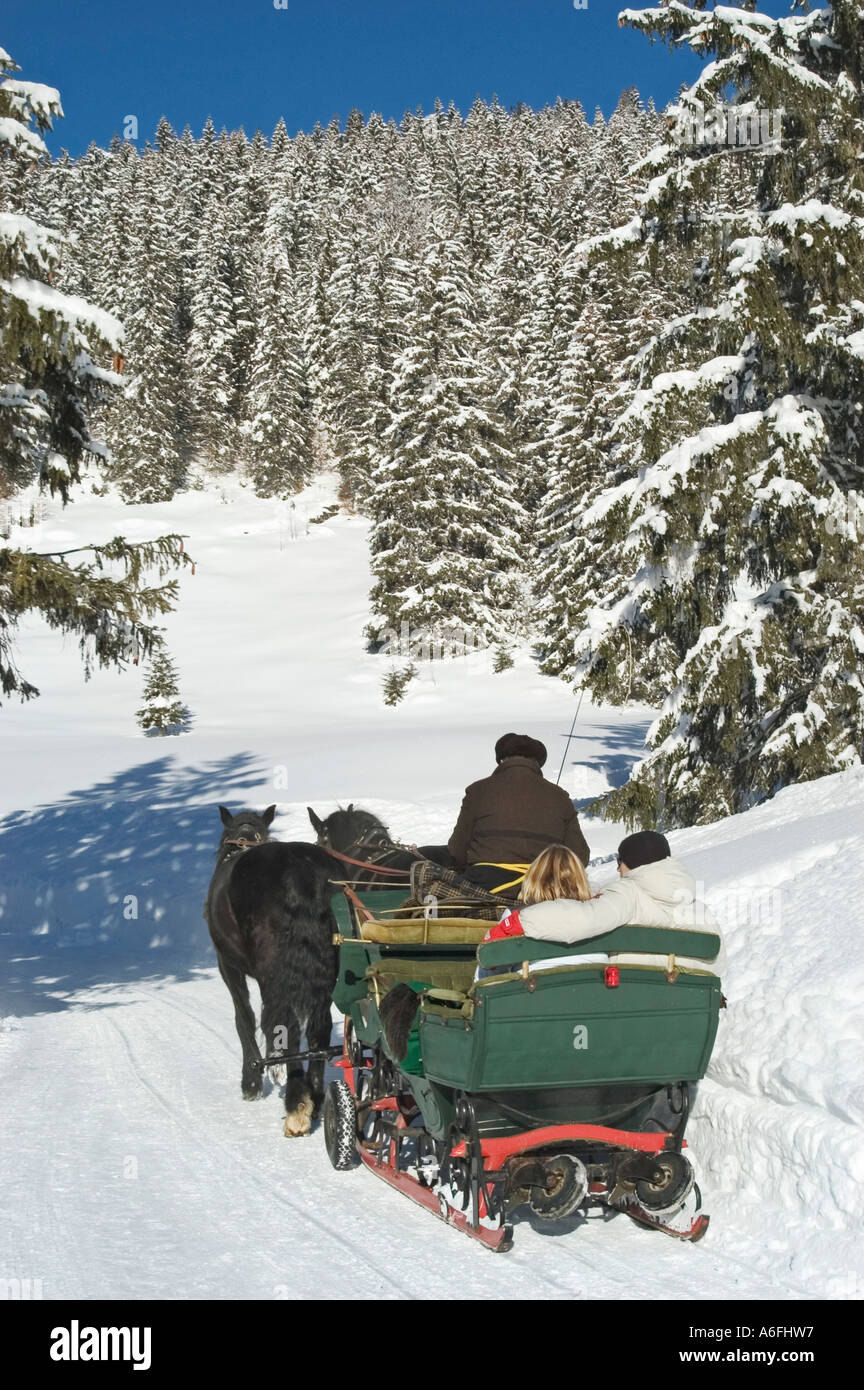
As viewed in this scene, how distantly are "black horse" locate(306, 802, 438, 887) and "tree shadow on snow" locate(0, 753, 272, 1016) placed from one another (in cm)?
442

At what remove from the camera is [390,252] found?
199ft

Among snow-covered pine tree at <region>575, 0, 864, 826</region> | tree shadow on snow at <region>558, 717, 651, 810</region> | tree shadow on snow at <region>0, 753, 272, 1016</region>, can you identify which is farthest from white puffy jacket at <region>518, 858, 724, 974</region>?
tree shadow on snow at <region>558, 717, 651, 810</region>

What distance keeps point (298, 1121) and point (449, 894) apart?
187 cm

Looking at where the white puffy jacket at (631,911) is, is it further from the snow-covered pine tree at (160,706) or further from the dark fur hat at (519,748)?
the snow-covered pine tree at (160,706)

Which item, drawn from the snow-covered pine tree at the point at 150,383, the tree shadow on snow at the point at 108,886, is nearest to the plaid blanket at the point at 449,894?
the tree shadow on snow at the point at 108,886

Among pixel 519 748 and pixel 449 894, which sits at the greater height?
pixel 519 748

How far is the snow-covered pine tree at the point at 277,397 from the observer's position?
6256 cm

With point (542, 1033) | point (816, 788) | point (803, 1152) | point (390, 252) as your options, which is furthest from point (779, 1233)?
point (390, 252)

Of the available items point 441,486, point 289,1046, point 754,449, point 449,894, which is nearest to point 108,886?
point 754,449

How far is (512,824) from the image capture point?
6.23 m

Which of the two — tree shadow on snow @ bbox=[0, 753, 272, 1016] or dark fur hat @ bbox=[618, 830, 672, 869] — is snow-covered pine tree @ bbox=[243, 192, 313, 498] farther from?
dark fur hat @ bbox=[618, 830, 672, 869]

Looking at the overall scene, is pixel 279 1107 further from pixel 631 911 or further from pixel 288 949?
pixel 631 911

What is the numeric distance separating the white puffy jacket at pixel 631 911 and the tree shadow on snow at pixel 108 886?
8.20 metres

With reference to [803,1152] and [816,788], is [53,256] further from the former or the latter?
[803,1152]
